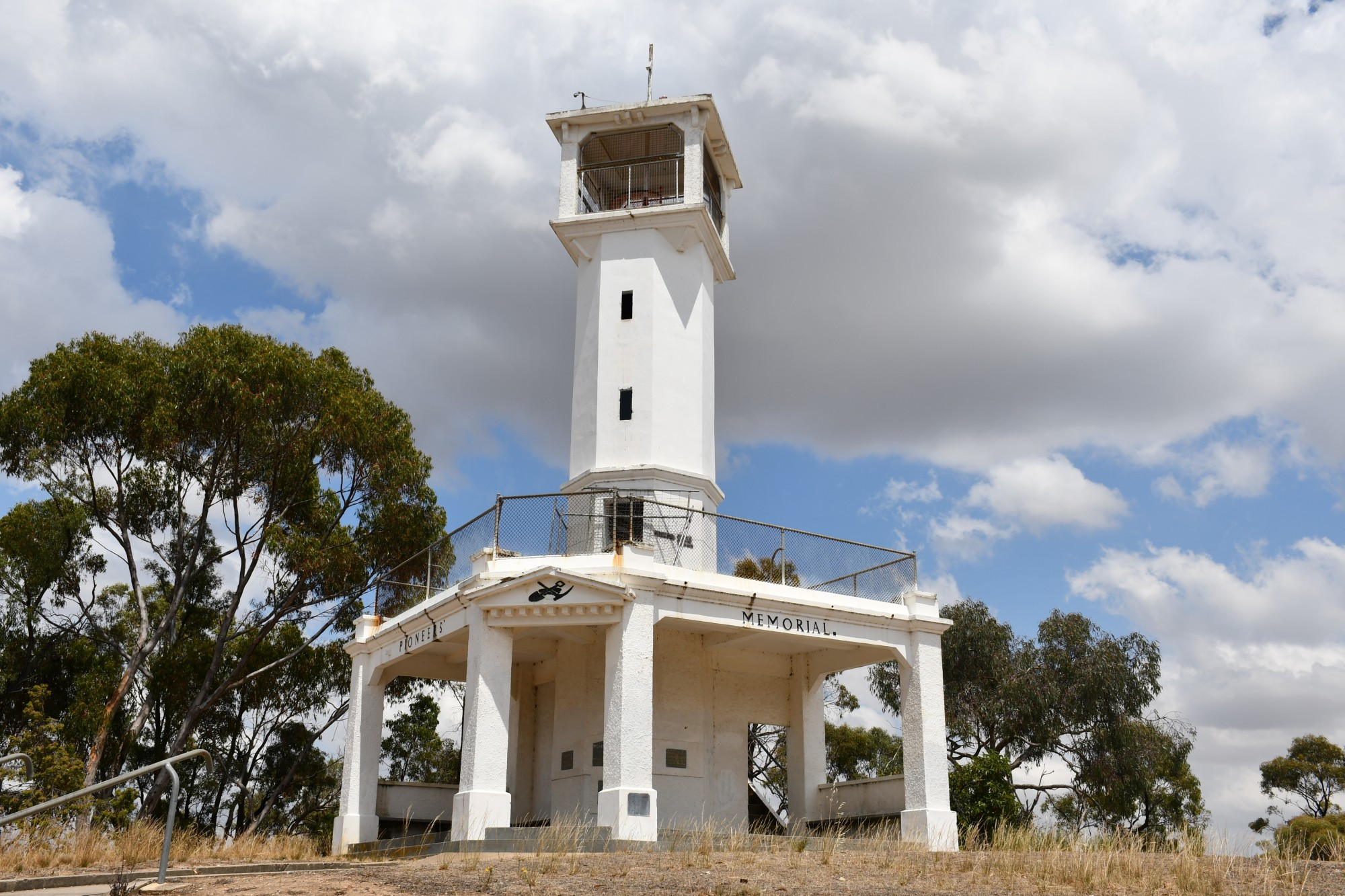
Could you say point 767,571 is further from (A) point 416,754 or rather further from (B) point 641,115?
(A) point 416,754

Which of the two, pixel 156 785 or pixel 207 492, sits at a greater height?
pixel 207 492

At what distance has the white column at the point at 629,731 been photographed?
693 inches

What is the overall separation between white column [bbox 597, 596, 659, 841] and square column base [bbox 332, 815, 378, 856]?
637 centimetres

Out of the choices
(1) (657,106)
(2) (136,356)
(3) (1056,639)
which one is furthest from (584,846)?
(3) (1056,639)

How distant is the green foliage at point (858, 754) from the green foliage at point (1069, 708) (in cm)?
625

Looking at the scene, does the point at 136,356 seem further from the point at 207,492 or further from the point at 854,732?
the point at 854,732

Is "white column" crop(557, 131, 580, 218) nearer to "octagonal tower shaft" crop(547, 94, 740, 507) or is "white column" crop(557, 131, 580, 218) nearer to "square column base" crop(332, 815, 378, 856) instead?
"octagonal tower shaft" crop(547, 94, 740, 507)

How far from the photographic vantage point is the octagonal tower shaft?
23.9 metres

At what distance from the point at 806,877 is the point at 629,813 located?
5897 millimetres

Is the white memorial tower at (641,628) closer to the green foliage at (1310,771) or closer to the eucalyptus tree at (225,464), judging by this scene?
the eucalyptus tree at (225,464)

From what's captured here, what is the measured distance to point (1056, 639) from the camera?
36250 mm

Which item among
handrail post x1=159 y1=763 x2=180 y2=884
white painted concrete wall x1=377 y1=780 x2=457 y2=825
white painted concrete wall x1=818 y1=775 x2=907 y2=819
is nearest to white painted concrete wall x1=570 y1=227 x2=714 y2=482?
white painted concrete wall x1=818 y1=775 x2=907 y2=819

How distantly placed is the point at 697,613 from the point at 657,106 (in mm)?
12268

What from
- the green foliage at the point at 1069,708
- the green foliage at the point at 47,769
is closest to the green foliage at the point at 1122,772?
the green foliage at the point at 1069,708
